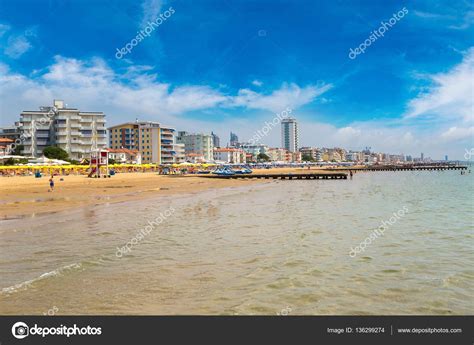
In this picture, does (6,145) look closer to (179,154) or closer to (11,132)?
(11,132)

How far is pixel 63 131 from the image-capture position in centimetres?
10862

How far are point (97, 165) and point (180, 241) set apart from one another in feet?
189

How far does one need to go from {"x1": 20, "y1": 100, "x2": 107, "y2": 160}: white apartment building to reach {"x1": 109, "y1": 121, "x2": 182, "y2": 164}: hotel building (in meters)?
31.0

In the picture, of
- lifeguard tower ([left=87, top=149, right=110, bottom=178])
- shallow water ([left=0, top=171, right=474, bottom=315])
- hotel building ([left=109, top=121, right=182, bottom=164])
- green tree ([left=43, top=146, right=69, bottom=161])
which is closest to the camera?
shallow water ([left=0, top=171, right=474, bottom=315])

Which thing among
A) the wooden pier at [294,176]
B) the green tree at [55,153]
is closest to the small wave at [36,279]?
the wooden pier at [294,176]

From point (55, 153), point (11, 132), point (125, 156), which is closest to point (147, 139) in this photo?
point (125, 156)

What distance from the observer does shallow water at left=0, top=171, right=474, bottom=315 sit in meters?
7.67

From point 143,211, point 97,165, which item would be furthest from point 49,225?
point 97,165

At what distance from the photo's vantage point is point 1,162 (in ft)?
282
